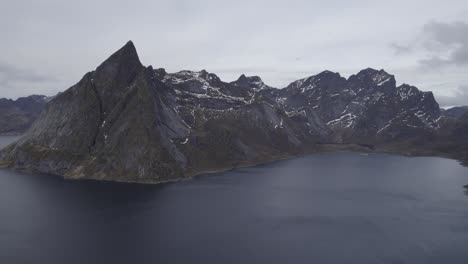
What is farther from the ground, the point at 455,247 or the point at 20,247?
the point at 20,247

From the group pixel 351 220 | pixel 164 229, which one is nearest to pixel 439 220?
pixel 351 220

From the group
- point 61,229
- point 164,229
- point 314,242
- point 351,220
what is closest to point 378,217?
point 351,220

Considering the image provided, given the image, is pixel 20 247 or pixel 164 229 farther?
pixel 164 229

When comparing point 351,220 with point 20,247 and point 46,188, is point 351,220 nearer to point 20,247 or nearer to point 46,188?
point 20,247

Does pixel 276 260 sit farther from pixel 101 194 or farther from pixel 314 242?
pixel 101 194

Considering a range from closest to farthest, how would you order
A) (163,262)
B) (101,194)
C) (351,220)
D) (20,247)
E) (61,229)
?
1. (163,262)
2. (20,247)
3. (61,229)
4. (351,220)
5. (101,194)

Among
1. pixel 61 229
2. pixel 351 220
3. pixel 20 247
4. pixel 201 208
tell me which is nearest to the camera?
pixel 20 247
